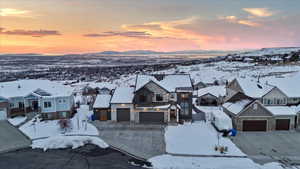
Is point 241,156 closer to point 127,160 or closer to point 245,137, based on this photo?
point 245,137

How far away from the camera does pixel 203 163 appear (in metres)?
17.4

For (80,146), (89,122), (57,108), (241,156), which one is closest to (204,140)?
(241,156)

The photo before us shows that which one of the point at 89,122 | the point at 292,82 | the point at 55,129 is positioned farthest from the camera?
the point at 292,82

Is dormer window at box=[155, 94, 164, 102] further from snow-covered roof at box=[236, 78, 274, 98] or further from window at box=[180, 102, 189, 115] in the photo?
snow-covered roof at box=[236, 78, 274, 98]

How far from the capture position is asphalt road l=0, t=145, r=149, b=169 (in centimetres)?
1712

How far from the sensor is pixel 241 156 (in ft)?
60.4

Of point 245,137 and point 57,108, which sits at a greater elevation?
point 57,108

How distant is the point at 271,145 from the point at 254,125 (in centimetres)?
414

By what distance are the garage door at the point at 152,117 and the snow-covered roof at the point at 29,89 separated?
37.8 ft

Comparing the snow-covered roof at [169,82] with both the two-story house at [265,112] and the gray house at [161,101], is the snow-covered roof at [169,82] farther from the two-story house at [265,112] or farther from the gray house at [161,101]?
the two-story house at [265,112]

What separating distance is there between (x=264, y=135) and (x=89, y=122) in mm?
21768

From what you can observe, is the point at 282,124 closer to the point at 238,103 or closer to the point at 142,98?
the point at 238,103

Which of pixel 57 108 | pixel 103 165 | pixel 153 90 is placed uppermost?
pixel 153 90

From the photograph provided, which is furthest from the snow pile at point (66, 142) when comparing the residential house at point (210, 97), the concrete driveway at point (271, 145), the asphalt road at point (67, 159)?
the residential house at point (210, 97)
